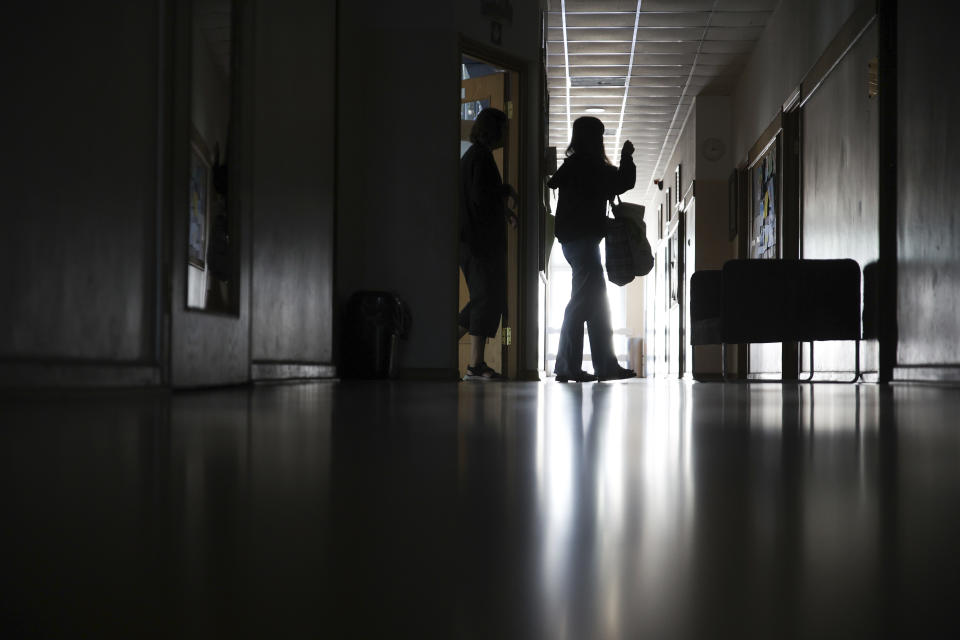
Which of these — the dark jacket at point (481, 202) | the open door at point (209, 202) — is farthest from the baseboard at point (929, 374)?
the open door at point (209, 202)

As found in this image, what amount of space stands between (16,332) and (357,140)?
3795 millimetres

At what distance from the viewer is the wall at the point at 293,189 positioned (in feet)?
10.2

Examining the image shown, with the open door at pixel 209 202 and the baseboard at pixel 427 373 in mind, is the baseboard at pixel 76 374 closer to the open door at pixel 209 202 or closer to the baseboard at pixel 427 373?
the open door at pixel 209 202

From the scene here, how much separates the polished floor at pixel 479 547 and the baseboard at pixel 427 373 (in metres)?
4.55

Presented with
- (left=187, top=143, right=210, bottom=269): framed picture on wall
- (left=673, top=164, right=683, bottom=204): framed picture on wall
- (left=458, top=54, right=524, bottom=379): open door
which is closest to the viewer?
(left=187, top=143, right=210, bottom=269): framed picture on wall

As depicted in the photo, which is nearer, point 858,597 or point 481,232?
point 858,597

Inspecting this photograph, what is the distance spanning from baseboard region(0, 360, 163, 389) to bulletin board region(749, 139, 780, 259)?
247 inches

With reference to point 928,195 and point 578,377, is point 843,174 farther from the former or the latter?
point 578,377

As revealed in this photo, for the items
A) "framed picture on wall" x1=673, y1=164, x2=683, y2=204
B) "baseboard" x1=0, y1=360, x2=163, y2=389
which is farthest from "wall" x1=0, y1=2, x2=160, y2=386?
"framed picture on wall" x1=673, y1=164, x2=683, y2=204

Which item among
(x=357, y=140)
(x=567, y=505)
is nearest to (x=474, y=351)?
(x=357, y=140)

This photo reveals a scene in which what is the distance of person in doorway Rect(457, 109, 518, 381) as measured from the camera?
516 centimetres

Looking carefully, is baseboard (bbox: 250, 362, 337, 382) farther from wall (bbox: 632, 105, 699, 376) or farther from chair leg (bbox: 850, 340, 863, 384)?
wall (bbox: 632, 105, 699, 376)

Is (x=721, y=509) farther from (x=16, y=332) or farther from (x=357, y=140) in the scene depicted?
(x=357, y=140)

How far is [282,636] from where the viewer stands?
0.52 feet
